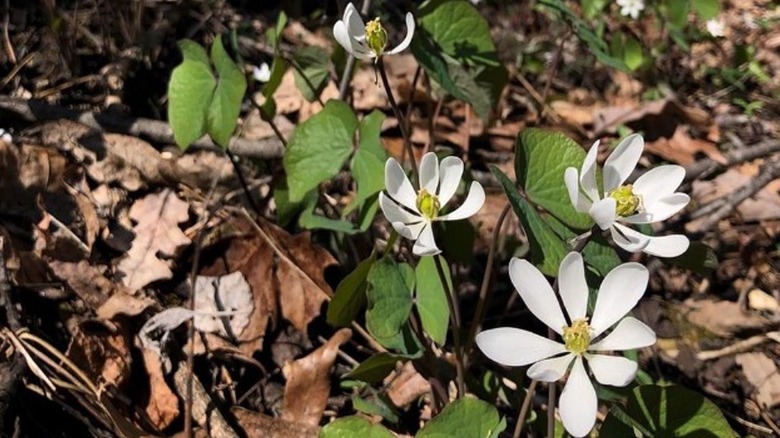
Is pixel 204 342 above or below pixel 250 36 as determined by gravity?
below

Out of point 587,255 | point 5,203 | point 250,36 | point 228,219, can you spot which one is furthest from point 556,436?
point 250,36

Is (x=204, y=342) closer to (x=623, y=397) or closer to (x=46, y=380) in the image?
(x=46, y=380)

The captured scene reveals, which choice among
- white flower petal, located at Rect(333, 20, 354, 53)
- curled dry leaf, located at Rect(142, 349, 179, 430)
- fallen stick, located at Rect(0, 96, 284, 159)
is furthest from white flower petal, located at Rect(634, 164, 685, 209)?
fallen stick, located at Rect(0, 96, 284, 159)

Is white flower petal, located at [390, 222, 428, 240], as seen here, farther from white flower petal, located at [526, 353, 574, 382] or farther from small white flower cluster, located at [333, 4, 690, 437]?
white flower petal, located at [526, 353, 574, 382]

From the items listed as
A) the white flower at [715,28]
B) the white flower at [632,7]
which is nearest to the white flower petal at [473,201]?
the white flower at [632,7]

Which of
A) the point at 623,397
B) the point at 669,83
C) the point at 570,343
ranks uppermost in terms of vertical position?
the point at 570,343

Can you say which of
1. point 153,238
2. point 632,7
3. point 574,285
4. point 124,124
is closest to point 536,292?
point 574,285
